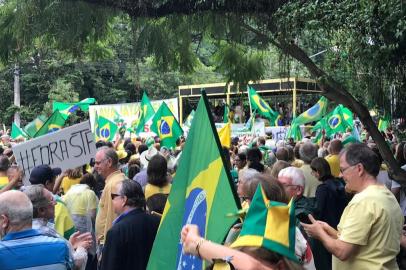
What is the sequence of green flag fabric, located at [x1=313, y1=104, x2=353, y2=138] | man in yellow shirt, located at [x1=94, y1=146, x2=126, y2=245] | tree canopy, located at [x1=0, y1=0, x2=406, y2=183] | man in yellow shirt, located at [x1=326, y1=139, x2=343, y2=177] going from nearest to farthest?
tree canopy, located at [x1=0, y1=0, x2=406, y2=183], man in yellow shirt, located at [x1=94, y1=146, x2=126, y2=245], man in yellow shirt, located at [x1=326, y1=139, x2=343, y2=177], green flag fabric, located at [x1=313, y1=104, x2=353, y2=138]

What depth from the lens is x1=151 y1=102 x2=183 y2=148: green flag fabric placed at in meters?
11.9

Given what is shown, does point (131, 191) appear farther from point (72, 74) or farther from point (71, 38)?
point (72, 74)

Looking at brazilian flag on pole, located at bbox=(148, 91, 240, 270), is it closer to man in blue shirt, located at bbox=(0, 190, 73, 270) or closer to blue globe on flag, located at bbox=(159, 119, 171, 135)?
man in blue shirt, located at bbox=(0, 190, 73, 270)

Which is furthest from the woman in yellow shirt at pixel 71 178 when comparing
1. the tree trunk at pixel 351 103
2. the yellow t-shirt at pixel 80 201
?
the tree trunk at pixel 351 103

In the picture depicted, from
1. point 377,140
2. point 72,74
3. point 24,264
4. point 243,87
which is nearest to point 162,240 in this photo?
point 24,264

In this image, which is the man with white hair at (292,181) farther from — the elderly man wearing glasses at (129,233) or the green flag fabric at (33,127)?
the green flag fabric at (33,127)

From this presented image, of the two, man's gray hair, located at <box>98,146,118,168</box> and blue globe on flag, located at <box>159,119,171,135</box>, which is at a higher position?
man's gray hair, located at <box>98,146,118,168</box>

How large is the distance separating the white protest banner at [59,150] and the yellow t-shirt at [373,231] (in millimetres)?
3972

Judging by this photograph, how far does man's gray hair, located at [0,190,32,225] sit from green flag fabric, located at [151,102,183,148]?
8.23m

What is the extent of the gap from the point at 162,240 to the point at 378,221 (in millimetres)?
1319

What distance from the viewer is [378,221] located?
11.2 feet

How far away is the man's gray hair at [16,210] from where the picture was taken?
3.39 meters

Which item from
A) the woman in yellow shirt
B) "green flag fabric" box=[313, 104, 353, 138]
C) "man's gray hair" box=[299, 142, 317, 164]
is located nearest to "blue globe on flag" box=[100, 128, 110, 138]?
"green flag fabric" box=[313, 104, 353, 138]

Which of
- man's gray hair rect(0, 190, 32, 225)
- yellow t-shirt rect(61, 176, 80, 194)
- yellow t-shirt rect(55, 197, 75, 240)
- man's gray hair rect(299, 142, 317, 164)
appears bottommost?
yellow t-shirt rect(61, 176, 80, 194)
